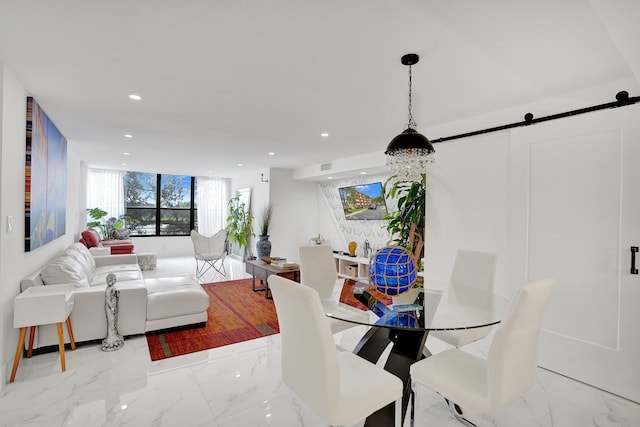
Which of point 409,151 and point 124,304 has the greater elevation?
point 409,151

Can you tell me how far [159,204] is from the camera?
8836 millimetres

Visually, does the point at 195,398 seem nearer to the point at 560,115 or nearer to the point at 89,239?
the point at 560,115

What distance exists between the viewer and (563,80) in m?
2.52

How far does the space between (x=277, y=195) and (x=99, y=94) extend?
14.8ft

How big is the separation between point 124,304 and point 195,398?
4.97 ft

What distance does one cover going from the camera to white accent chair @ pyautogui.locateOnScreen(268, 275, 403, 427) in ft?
4.72

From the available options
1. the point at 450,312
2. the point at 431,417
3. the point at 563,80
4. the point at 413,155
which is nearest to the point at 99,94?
the point at 413,155

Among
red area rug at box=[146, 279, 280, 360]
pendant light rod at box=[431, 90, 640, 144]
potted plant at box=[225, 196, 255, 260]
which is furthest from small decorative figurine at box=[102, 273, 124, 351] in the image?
potted plant at box=[225, 196, 255, 260]

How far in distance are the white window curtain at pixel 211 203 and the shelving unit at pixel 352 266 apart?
4424mm

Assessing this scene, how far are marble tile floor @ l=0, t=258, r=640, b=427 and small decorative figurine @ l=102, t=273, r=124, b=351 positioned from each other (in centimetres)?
12

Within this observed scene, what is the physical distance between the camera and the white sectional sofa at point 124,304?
3029mm

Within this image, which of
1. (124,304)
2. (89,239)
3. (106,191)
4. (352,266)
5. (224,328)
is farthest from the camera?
(106,191)

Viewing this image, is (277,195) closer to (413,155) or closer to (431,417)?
(413,155)

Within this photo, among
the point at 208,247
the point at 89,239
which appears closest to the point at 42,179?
the point at 89,239
